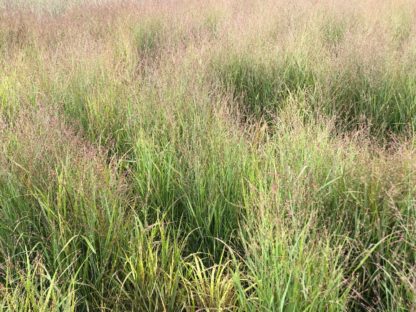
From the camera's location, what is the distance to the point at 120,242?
4.92ft

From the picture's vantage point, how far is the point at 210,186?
5.67 feet

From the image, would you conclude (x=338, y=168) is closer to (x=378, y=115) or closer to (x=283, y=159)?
(x=283, y=159)

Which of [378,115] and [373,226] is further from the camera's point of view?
[378,115]

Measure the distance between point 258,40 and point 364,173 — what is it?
94.2 inches

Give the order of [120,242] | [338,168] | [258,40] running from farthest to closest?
[258,40] → [338,168] → [120,242]

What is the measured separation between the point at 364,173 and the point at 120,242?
1.07 metres

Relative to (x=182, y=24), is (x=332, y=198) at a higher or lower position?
lower

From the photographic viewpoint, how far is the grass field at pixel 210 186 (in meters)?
1.25

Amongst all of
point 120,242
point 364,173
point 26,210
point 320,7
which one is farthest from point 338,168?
point 320,7

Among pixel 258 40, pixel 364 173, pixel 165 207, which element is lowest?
pixel 165 207

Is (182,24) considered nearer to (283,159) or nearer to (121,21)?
(121,21)

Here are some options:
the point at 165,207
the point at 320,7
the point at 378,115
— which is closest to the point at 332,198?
the point at 165,207

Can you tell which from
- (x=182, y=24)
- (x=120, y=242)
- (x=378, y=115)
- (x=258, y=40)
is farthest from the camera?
(x=182, y=24)

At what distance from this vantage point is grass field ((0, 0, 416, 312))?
1251 mm
